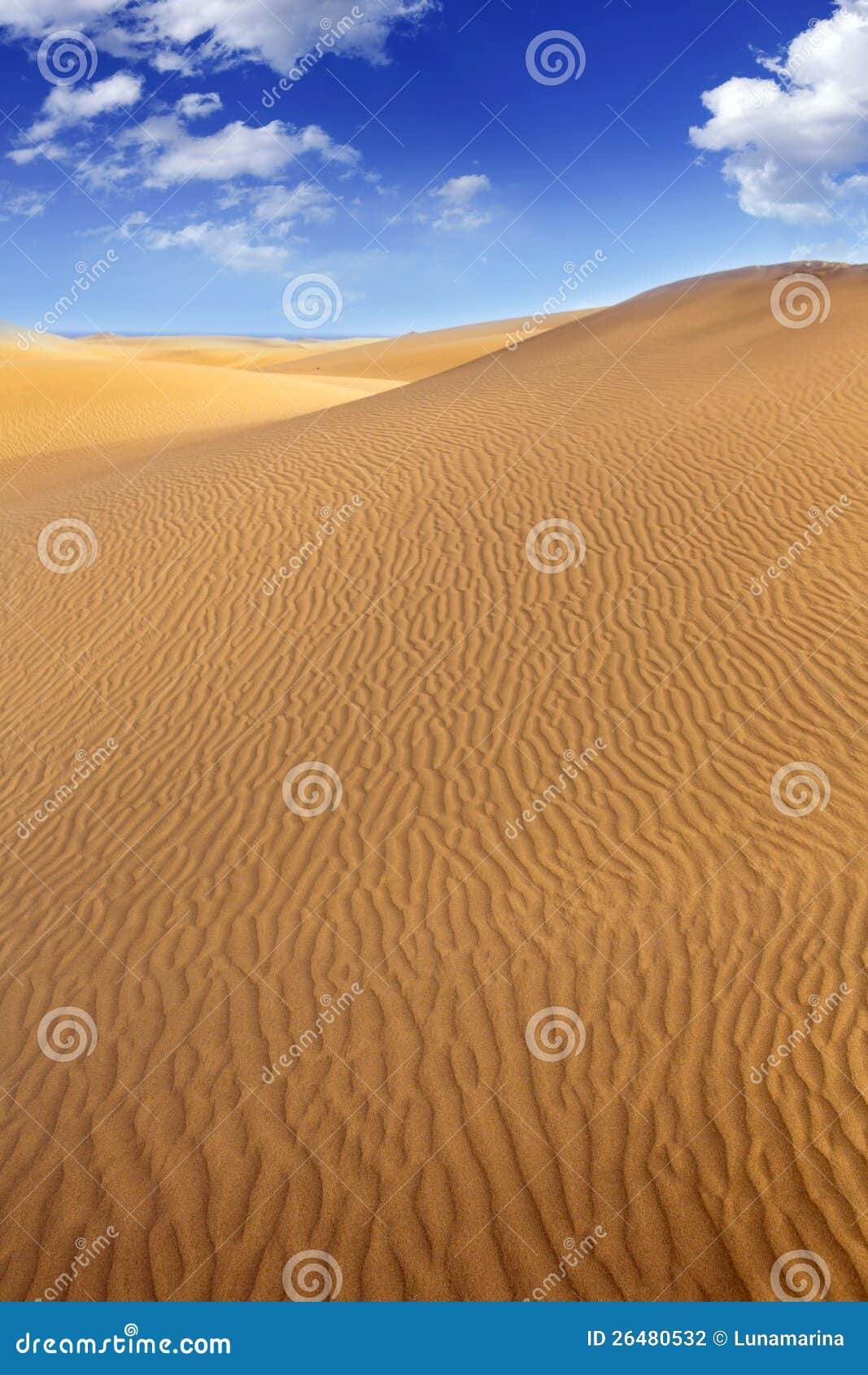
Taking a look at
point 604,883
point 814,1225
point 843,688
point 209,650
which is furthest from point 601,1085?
point 209,650

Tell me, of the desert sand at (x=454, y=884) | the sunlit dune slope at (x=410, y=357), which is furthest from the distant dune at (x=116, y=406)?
the sunlit dune slope at (x=410, y=357)

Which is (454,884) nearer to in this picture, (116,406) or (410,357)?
(116,406)

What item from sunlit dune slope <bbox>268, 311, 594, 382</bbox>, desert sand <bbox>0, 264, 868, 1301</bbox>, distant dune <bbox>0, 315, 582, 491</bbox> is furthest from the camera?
sunlit dune slope <bbox>268, 311, 594, 382</bbox>

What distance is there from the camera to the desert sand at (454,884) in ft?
14.4

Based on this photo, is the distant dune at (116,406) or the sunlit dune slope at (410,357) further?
the sunlit dune slope at (410,357)

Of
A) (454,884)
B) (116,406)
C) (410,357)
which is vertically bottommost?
(454,884)

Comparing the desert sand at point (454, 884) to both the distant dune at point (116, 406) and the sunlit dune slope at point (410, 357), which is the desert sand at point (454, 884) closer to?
the distant dune at point (116, 406)

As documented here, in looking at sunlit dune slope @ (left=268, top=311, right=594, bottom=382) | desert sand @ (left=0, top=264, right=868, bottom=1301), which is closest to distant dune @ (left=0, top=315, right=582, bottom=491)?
desert sand @ (left=0, top=264, right=868, bottom=1301)

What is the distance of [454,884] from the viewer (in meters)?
6.40

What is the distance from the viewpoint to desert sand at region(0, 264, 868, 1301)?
173 inches

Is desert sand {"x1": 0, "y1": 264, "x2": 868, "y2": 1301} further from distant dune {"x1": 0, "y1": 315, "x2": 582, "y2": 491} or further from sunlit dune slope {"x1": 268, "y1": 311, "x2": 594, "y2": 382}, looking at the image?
sunlit dune slope {"x1": 268, "y1": 311, "x2": 594, "y2": 382}

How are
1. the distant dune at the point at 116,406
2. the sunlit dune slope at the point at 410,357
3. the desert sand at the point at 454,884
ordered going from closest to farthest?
the desert sand at the point at 454,884, the distant dune at the point at 116,406, the sunlit dune slope at the point at 410,357

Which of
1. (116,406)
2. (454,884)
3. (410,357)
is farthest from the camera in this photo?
(410,357)

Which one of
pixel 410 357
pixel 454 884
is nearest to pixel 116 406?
pixel 454 884
